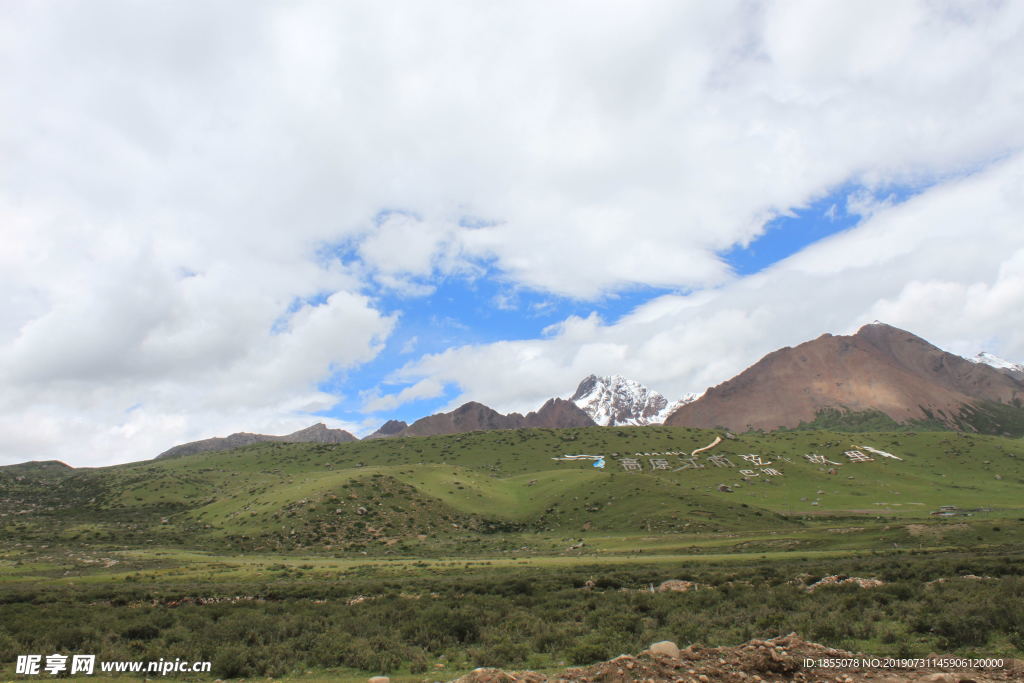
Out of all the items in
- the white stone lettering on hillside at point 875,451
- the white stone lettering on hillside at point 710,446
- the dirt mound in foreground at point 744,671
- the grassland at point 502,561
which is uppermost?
the white stone lettering on hillside at point 710,446

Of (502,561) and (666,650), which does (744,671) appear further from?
(502,561)

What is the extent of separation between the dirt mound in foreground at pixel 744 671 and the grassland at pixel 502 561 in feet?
15.1

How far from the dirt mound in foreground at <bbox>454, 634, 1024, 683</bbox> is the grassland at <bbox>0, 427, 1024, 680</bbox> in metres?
4.59

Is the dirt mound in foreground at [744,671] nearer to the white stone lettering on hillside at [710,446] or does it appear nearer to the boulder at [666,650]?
the boulder at [666,650]

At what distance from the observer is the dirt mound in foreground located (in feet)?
39.1

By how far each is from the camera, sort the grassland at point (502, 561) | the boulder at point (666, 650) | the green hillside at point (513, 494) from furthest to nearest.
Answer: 1. the green hillside at point (513, 494)
2. the grassland at point (502, 561)
3. the boulder at point (666, 650)

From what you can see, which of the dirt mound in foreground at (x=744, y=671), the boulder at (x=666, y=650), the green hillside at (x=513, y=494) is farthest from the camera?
the green hillside at (x=513, y=494)

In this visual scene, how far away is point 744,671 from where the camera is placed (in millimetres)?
12531

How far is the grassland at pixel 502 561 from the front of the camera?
1939 centimetres

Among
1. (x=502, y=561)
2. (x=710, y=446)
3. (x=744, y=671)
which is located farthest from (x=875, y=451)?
(x=744, y=671)

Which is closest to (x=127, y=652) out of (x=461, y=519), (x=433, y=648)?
(x=433, y=648)

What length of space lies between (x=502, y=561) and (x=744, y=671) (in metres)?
42.0

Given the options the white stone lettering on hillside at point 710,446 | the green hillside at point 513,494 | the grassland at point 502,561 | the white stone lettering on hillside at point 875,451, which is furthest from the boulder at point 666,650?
the white stone lettering on hillside at point 875,451

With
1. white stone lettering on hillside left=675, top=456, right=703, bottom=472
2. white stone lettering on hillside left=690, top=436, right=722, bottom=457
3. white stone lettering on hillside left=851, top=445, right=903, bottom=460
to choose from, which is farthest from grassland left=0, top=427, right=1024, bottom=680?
white stone lettering on hillside left=851, top=445, right=903, bottom=460
